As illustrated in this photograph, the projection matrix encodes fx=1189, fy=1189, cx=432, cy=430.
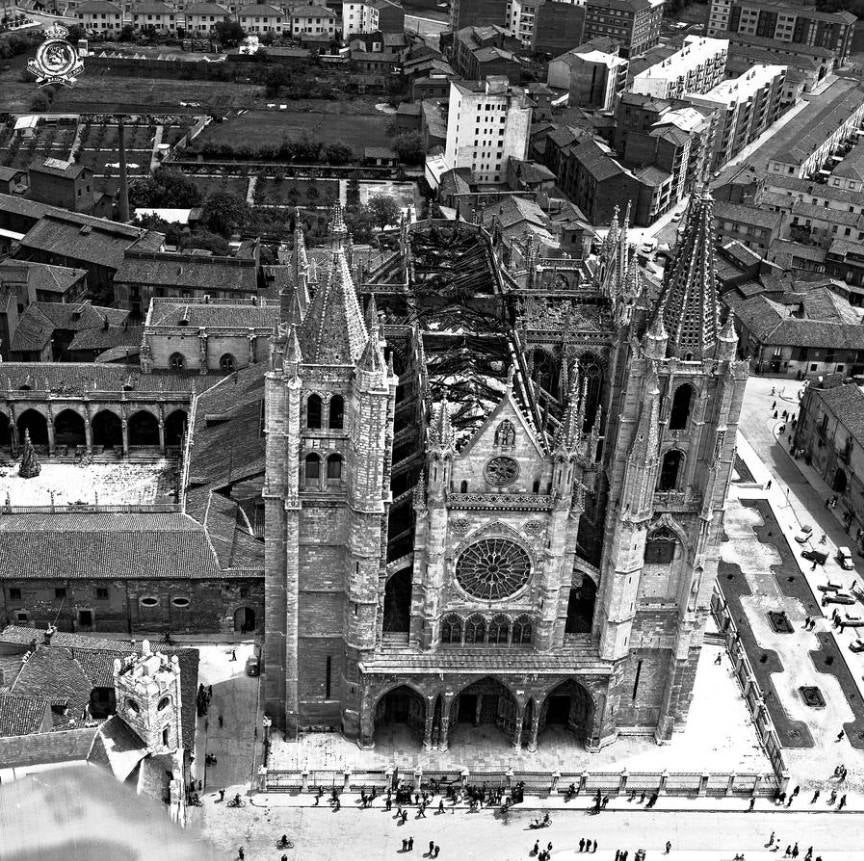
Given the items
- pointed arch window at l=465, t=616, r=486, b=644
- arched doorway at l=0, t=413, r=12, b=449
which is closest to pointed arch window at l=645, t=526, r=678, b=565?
pointed arch window at l=465, t=616, r=486, b=644

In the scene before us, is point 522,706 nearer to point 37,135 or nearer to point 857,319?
point 857,319

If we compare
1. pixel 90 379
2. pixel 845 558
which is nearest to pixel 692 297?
pixel 845 558

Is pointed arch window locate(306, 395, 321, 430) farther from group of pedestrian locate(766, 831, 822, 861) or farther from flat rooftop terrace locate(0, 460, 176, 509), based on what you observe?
group of pedestrian locate(766, 831, 822, 861)

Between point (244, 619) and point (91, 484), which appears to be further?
point (91, 484)

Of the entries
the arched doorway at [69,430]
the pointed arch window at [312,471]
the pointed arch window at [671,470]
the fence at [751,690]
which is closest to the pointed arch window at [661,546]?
the pointed arch window at [671,470]

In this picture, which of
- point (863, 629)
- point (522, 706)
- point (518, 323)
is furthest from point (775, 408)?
point (522, 706)

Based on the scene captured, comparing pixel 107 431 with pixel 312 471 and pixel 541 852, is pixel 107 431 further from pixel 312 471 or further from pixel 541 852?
pixel 541 852

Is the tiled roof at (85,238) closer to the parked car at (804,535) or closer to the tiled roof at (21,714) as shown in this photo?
the tiled roof at (21,714)
